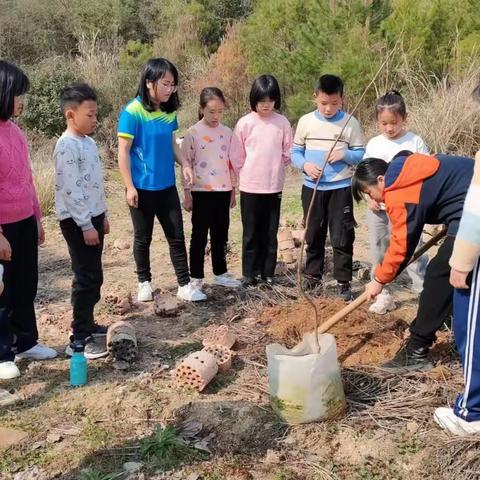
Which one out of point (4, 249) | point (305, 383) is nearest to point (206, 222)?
point (4, 249)

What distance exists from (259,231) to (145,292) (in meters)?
0.97

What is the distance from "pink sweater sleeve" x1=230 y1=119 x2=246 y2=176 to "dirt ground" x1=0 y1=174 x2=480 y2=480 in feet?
3.28

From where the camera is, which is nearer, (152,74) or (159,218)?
(152,74)

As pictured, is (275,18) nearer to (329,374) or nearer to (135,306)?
(135,306)

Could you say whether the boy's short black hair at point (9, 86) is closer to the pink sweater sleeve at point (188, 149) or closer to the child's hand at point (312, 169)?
the pink sweater sleeve at point (188, 149)

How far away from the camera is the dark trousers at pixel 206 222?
421 centimetres

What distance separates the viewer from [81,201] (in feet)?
10.5

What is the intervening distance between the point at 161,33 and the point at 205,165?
530 inches

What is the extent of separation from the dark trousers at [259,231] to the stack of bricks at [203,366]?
113 centimetres

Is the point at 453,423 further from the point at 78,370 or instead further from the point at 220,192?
the point at 220,192

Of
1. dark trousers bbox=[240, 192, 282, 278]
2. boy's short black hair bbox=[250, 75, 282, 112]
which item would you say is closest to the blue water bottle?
dark trousers bbox=[240, 192, 282, 278]

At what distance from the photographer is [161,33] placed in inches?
643

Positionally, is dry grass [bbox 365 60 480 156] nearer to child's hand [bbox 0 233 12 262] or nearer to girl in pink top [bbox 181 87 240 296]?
girl in pink top [bbox 181 87 240 296]

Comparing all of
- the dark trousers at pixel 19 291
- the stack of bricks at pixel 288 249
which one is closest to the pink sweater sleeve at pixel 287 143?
the stack of bricks at pixel 288 249
